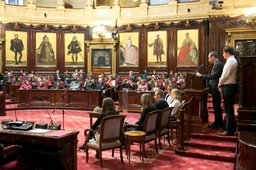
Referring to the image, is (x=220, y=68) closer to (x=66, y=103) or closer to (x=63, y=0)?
(x=66, y=103)

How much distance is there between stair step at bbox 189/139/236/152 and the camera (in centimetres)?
Answer: 530

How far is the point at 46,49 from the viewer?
1725cm

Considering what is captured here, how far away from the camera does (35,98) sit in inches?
472

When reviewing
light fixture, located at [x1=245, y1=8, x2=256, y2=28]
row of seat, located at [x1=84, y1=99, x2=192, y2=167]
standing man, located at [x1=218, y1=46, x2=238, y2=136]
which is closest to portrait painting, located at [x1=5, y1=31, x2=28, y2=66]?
light fixture, located at [x1=245, y1=8, x2=256, y2=28]

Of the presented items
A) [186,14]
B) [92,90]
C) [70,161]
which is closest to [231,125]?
[70,161]

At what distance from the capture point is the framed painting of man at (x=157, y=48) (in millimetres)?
16000

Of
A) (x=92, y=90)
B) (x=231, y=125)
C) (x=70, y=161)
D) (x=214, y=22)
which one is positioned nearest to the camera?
(x=70, y=161)

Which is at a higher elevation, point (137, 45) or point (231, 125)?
point (137, 45)

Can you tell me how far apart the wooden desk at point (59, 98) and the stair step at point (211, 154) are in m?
6.66

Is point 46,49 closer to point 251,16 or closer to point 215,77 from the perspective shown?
point 251,16

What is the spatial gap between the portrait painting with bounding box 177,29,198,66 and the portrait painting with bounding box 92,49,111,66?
430 cm

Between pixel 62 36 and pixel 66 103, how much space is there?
676 cm

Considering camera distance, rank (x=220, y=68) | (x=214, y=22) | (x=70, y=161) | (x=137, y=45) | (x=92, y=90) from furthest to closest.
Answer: (x=137, y=45) < (x=214, y=22) < (x=92, y=90) < (x=220, y=68) < (x=70, y=161)

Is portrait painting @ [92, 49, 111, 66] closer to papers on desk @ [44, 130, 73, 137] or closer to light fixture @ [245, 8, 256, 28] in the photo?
light fixture @ [245, 8, 256, 28]
